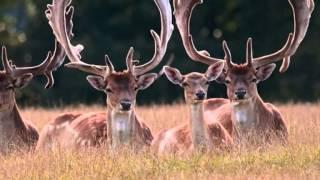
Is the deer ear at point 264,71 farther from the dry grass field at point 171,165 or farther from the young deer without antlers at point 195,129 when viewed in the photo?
the dry grass field at point 171,165

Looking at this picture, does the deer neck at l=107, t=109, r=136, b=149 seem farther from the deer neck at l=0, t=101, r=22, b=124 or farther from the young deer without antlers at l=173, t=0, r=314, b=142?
the deer neck at l=0, t=101, r=22, b=124

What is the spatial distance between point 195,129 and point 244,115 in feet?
3.73

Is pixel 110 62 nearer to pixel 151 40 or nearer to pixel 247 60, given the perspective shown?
pixel 247 60

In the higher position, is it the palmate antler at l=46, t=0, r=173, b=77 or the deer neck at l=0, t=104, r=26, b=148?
the palmate antler at l=46, t=0, r=173, b=77

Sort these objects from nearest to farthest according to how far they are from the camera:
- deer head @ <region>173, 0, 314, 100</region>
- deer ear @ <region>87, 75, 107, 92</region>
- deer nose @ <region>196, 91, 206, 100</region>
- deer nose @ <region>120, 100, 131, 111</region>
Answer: deer nose @ <region>196, 91, 206, 100</region>, deer nose @ <region>120, 100, 131, 111</region>, deer ear @ <region>87, 75, 107, 92</region>, deer head @ <region>173, 0, 314, 100</region>

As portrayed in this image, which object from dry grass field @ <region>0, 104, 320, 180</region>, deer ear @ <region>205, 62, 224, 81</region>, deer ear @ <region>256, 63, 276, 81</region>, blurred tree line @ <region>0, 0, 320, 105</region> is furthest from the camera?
blurred tree line @ <region>0, 0, 320, 105</region>

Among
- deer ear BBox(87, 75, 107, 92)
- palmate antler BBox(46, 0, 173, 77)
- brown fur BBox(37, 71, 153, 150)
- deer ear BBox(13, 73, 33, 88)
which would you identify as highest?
palmate antler BBox(46, 0, 173, 77)

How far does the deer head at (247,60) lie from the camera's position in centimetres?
1475

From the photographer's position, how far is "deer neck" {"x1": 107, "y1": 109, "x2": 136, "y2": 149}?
14023 mm

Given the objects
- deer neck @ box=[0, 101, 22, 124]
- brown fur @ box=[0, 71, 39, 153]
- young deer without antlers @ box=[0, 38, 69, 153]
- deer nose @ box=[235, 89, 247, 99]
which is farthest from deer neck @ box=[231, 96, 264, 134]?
deer neck @ box=[0, 101, 22, 124]

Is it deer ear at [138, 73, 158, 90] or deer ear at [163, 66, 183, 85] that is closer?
deer ear at [163, 66, 183, 85]

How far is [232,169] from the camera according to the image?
1252cm

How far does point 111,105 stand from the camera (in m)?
14.1

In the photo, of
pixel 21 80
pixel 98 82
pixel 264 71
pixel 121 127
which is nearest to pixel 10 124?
pixel 21 80
